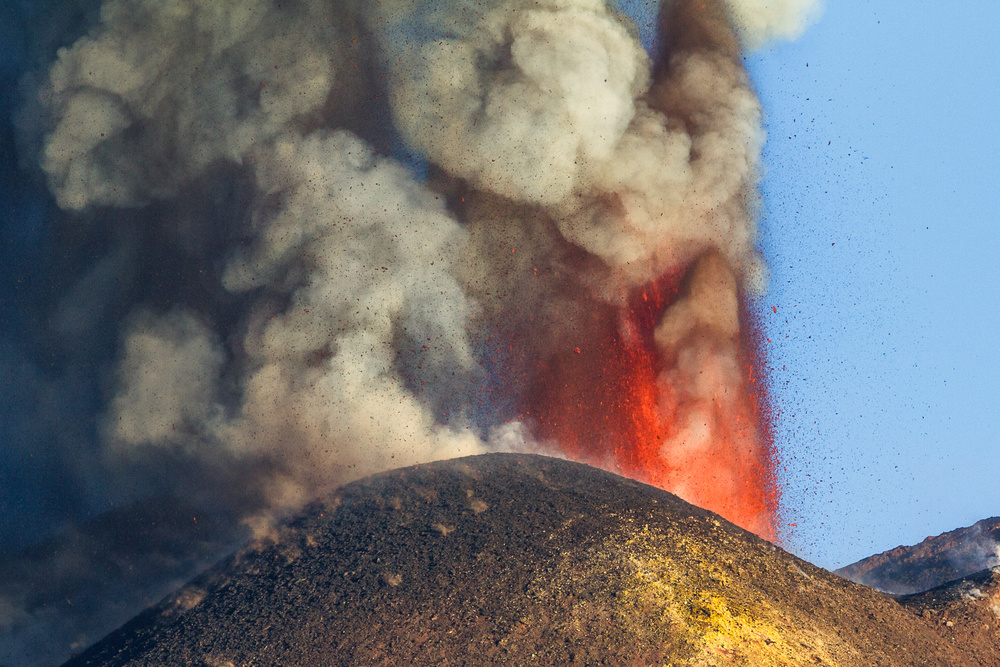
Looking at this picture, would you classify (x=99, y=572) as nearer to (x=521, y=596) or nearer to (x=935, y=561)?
(x=521, y=596)

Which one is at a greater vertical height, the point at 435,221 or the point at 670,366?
the point at 435,221

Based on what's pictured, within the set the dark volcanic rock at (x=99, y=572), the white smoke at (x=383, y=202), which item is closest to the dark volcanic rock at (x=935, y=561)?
the white smoke at (x=383, y=202)

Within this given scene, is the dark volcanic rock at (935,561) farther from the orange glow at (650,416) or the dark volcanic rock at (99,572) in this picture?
the dark volcanic rock at (99,572)

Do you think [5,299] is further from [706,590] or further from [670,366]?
[706,590]

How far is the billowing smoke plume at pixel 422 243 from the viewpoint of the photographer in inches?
967

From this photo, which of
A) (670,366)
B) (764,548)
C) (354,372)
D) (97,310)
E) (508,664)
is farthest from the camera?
(97,310)

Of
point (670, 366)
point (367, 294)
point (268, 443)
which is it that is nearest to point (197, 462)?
point (268, 443)

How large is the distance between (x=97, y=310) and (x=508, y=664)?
71.7 ft

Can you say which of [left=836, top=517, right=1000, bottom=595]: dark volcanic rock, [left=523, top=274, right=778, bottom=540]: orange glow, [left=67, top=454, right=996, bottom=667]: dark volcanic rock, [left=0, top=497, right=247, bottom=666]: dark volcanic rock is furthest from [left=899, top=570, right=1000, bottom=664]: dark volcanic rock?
[left=0, top=497, right=247, bottom=666]: dark volcanic rock

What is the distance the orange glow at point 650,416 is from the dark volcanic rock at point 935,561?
398 cm

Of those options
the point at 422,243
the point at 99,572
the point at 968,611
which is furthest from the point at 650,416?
the point at 99,572

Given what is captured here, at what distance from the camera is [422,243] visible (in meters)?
24.7

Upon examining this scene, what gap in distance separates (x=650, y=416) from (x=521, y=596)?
13.0 m

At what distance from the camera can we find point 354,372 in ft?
79.6
